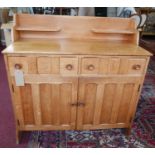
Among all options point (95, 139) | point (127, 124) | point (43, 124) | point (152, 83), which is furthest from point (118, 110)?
point (152, 83)

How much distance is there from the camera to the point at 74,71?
3.81ft

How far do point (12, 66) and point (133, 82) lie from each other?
859 mm

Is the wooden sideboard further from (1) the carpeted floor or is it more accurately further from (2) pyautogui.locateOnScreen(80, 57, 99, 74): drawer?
(1) the carpeted floor

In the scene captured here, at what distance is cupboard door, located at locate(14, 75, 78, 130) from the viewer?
3.91 feet

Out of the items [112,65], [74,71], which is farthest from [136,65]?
[74,71]

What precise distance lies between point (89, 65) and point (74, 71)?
11cm

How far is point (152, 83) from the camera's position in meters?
2.55

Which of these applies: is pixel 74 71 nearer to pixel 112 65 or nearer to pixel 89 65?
pixel 89 65

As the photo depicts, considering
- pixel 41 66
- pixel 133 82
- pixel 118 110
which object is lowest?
pixel 118 110

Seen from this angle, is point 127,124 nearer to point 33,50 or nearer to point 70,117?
point 70,117

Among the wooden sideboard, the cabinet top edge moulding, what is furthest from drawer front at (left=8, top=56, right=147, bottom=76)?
the cabinet top edge moulding

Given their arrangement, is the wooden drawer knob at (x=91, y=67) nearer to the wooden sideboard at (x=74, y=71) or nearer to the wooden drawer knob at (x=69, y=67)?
the wooden sideboard at (x=74, y=71)

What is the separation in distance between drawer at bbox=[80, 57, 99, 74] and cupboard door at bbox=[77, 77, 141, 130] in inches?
2.5

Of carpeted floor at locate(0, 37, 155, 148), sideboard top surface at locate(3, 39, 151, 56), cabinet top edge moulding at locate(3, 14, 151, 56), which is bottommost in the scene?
carpeted floor at locate(0, 37, 155, 148)
